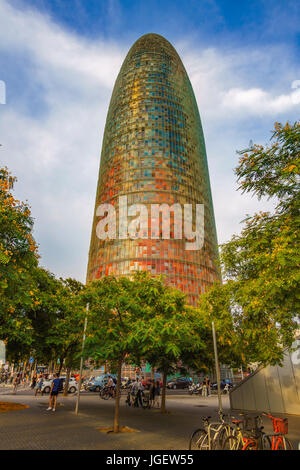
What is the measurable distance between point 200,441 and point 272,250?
5690 millimetres

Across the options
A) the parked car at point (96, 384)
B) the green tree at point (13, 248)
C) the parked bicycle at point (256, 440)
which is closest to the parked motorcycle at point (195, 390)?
the parked car at point (96, 384)

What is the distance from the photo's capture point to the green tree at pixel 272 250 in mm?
8172

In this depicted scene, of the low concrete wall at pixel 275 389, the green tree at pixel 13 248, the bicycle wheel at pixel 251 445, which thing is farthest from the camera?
the low concrete wall at pixel 275 389

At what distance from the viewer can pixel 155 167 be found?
3506 inches

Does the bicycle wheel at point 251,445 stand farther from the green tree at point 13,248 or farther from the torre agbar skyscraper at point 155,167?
the torre agbar skyscraper at point 155,167

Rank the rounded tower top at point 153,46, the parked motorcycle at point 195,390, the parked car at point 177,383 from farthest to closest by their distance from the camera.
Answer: the rounded tower top at point 153,46 < the parked car at point 177,383 < the parked motorcycle at point 195,390

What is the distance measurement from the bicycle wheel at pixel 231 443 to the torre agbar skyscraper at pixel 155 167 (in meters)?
68.5

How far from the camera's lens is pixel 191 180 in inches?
3664

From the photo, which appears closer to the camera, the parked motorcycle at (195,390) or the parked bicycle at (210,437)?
the parked bicycle at (210,437)

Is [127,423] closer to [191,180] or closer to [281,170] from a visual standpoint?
[281,170]

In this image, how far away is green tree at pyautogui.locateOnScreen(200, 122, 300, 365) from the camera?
817cm

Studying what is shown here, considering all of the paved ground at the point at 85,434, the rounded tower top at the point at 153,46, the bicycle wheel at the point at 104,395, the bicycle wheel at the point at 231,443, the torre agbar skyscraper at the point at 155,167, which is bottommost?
the paved ground at the point at 85,434

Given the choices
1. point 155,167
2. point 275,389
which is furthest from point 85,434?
point 155,167

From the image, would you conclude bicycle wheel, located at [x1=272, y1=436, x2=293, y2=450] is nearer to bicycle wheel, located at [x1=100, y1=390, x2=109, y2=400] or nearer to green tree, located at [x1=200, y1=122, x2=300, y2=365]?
green tree, located at [x1=200, y1=122, x2=300, y2=365]
